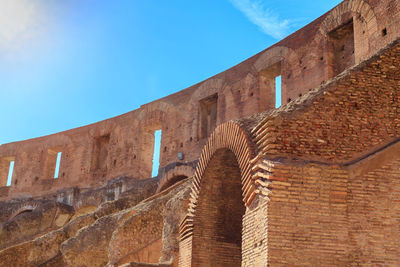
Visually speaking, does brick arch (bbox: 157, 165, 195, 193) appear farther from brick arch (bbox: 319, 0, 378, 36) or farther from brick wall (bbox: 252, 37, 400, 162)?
brick wall (bbox: 252, 37, 400, 162)

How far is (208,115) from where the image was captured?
1803 centimetres

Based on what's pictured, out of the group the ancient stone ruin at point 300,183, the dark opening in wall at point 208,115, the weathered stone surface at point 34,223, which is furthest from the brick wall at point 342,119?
the weathered stone surface at point 34,223

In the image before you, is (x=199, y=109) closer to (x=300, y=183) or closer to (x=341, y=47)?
(x=341, y=47)

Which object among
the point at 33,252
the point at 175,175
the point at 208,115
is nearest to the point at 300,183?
the point at 33,252

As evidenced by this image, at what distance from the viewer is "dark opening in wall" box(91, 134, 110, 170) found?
21969mm

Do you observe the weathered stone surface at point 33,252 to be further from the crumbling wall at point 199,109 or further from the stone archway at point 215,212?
the stone archway at point 215,212

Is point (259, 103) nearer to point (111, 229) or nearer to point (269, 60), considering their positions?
point (269, 60)

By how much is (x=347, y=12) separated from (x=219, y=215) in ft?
22.8

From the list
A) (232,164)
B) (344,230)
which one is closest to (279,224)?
(344,230)

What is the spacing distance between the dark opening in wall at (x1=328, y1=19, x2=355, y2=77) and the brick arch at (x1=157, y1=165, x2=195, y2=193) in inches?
183

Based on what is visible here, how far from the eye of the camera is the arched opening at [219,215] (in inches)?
279

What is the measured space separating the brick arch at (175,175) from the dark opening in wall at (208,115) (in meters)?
2.65

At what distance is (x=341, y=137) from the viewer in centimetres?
555

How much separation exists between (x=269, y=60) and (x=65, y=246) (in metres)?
7.70
